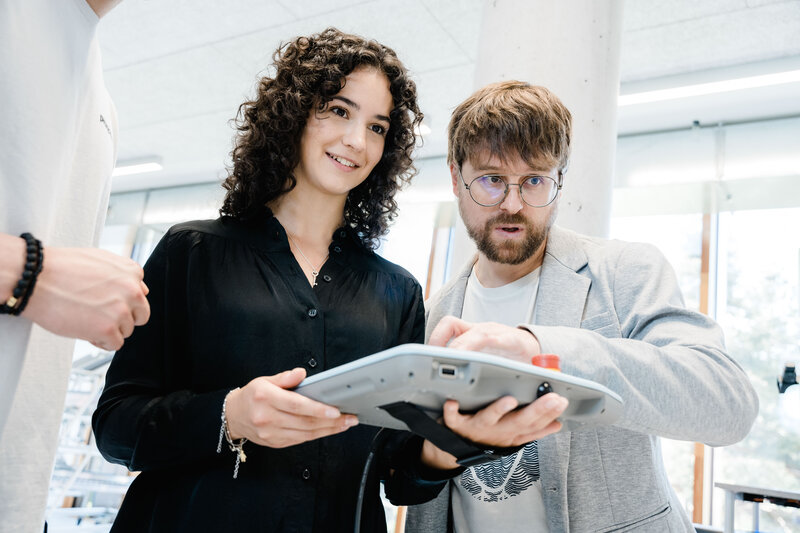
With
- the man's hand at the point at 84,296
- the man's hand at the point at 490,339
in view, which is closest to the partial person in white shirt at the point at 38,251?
the man's hand at the point at 84,296

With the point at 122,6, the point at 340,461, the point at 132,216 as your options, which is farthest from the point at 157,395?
the point at 132,216

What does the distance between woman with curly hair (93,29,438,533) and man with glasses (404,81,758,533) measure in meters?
0.16

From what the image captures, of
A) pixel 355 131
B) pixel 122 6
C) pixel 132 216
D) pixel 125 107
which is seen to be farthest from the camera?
pixel 132 216

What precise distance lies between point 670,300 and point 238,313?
770 millimetres

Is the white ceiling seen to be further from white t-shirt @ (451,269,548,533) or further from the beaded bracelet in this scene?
the beaded bracelet

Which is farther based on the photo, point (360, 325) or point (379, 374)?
point (360, 325)

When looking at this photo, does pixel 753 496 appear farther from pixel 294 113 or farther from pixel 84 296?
pixel 84 296

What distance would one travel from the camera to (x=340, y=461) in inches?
42.8

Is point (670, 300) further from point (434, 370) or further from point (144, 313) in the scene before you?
point (144, 313)

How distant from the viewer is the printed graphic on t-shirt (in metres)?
1.18

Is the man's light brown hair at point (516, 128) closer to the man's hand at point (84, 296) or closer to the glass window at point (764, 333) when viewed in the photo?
the man's hand at point (84, 296)

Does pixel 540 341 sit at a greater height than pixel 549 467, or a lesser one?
greater

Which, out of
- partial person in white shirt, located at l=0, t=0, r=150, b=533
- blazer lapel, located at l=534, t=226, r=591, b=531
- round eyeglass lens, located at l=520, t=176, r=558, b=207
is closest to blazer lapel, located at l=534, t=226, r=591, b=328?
blazer lapel, located at l=534, t=226, r=591, b=531

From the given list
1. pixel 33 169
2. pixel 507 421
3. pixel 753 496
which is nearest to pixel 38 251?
pixel 33 169
